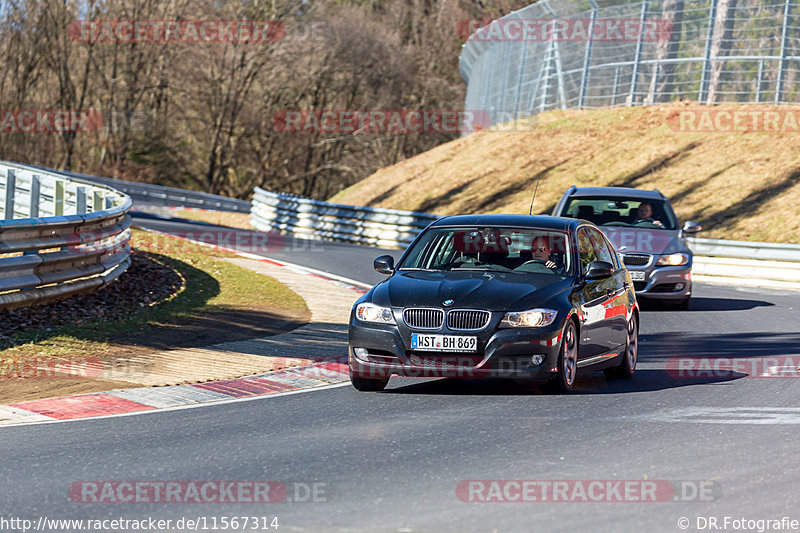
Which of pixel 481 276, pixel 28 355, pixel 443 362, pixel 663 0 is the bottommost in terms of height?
pixel 28 355

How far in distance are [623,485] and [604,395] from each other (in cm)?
329

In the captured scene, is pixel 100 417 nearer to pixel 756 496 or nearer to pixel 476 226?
pixel 476 226

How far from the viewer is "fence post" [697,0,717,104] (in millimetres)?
34469

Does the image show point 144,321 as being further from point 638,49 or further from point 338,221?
point 638,49

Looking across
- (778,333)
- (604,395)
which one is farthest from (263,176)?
(604,395)

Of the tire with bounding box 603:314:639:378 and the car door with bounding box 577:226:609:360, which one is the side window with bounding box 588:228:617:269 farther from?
the tire with bounding box 603:314:639:378

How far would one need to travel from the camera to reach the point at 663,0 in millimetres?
35750

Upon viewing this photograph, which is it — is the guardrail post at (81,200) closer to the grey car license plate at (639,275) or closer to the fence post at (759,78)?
the grey car license plate at (639,275)

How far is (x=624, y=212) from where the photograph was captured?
17156 mm

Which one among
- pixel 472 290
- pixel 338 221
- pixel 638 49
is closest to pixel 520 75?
pixel 638 49

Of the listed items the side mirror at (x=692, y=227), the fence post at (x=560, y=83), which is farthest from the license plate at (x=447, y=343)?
the fence post at (x=560, y=83)

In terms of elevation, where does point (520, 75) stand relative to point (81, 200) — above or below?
above

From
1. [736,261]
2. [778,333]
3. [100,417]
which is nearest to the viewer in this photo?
[100,417]

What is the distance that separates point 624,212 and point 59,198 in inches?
443
